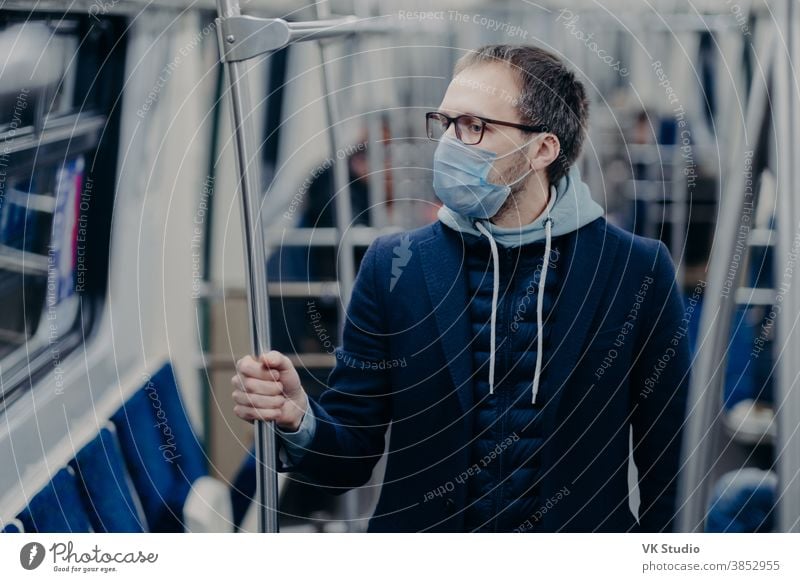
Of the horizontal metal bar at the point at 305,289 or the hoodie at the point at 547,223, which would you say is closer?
the hoodie at the point at 547,223

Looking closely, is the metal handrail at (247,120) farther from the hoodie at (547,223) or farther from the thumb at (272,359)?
the hoodie at (547,223)

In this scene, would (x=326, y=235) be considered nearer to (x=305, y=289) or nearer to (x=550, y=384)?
(x=305, y=289)

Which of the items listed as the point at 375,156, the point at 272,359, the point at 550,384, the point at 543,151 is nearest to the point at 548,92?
the point at 543,151

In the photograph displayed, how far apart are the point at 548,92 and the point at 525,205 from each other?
13 centimetres

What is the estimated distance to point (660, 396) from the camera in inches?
41.9

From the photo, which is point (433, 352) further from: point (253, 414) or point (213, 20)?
point (213, 20)

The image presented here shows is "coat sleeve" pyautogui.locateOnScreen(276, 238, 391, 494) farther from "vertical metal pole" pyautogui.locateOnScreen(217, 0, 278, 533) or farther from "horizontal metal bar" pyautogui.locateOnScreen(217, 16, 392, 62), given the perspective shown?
"horizontal metal bar" pyautogui.locateOnScreen(217, 16, 392, 62)

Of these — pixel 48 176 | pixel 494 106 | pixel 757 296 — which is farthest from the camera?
pixel 48 176

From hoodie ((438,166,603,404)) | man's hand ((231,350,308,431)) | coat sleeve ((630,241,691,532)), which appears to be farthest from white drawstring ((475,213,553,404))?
man's hand ((231,350,308,431))

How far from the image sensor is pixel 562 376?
1037 millimetres

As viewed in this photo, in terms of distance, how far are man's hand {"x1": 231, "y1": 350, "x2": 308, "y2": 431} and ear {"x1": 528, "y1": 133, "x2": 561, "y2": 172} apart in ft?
1.20

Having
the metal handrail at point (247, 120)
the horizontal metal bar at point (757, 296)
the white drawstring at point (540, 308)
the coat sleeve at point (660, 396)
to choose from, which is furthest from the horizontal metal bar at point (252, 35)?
the horizontal metal bar at point (757, 296)

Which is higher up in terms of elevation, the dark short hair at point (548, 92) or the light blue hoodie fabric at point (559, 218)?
the dark short hair at point (548, 92)

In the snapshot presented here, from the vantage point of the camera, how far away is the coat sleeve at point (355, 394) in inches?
41.7
